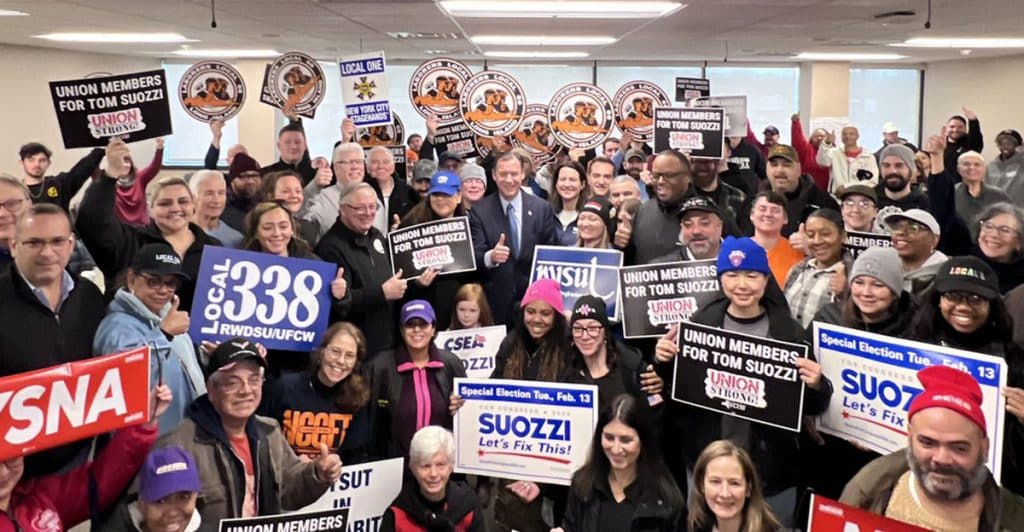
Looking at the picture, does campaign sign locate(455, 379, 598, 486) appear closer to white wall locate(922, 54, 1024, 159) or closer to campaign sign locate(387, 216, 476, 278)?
campaign sign locate(387, 216, 476, 278)

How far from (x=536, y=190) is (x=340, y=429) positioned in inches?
260

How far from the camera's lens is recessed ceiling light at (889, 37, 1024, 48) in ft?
51.1

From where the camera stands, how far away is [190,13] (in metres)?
12.1

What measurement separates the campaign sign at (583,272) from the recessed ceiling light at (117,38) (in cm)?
1115

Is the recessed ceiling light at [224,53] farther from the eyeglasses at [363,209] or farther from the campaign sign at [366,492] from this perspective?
the campaign sign at [366,492]

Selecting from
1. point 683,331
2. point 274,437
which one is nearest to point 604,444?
point 683,331

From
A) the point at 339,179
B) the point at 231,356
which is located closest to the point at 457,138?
the point at 339,179

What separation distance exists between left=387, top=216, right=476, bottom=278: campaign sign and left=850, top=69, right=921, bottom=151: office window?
1891 cm

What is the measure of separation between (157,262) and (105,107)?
10.1 feet

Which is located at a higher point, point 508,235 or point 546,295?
point 508,235

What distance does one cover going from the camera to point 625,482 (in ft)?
14.7

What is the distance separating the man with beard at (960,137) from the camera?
11516 mm

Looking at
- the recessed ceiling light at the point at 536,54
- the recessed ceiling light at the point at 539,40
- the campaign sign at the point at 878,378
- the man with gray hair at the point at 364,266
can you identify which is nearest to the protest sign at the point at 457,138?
the man with gray hair at the point at 364,266

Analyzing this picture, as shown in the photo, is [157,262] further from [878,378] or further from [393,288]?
[878,378]
